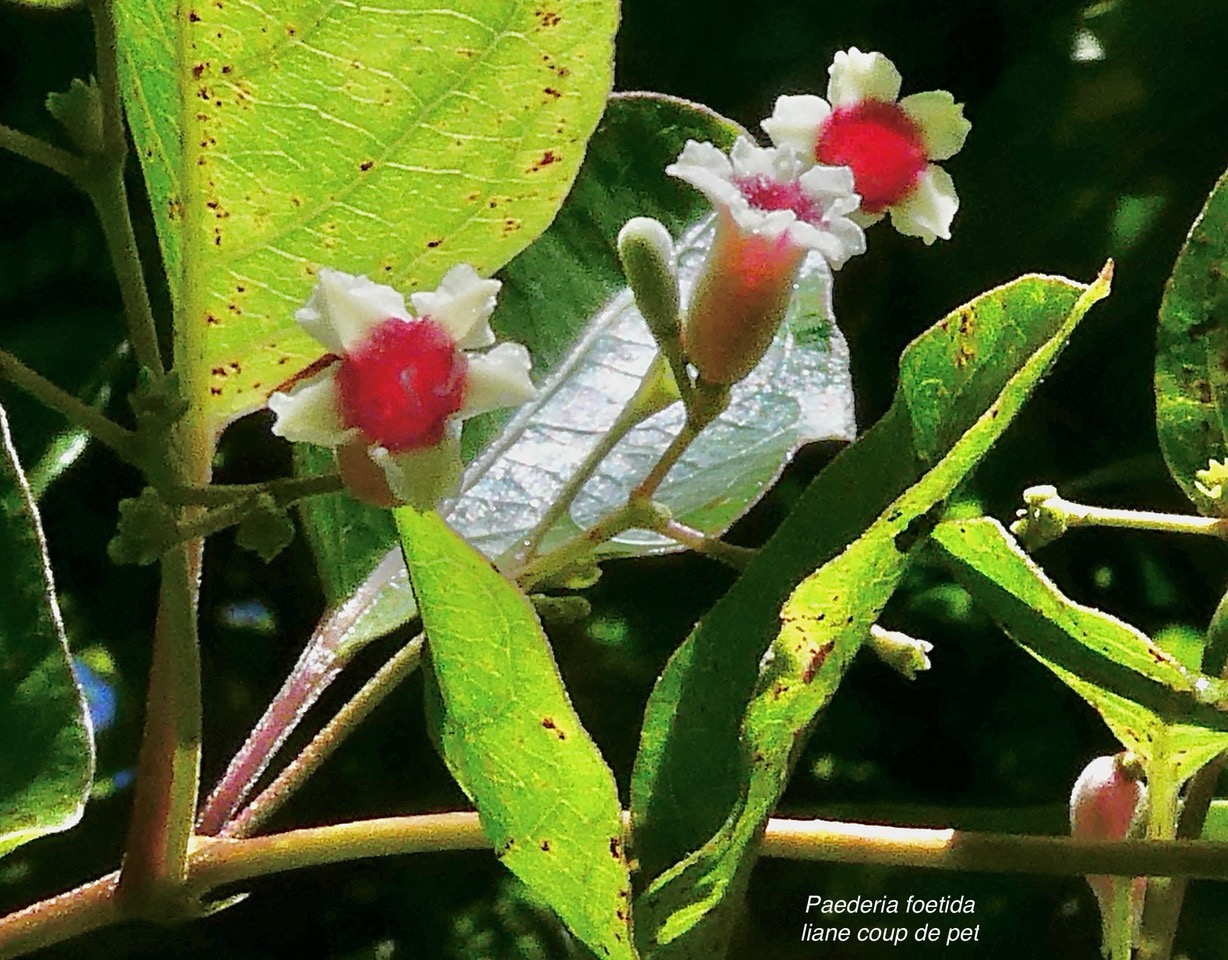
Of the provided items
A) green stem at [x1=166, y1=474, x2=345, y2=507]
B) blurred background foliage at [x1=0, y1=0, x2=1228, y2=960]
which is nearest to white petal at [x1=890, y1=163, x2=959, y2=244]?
green stem at [x1=166, y1=474, x2=345, y2=507]

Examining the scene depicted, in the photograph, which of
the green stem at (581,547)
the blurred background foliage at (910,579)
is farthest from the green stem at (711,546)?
the blurred background foliage at (910,579)

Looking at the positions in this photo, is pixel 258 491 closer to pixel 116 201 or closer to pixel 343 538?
pixel 116 201

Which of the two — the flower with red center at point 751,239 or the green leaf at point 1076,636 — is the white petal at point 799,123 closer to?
the flower with red center at point 751,239

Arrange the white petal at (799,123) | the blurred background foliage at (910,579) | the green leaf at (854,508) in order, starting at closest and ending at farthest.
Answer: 1. the green leaf at (854,508)
2. the white petal at (799,123)
3. the blurred background foliage at (910,579)

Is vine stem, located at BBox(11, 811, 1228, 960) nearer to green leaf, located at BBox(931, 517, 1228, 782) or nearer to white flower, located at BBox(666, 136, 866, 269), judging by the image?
green leaf, located at BBox(931, 517, 1228, 782)

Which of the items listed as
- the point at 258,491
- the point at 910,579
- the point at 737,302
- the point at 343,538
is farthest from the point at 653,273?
the point at 910,579
